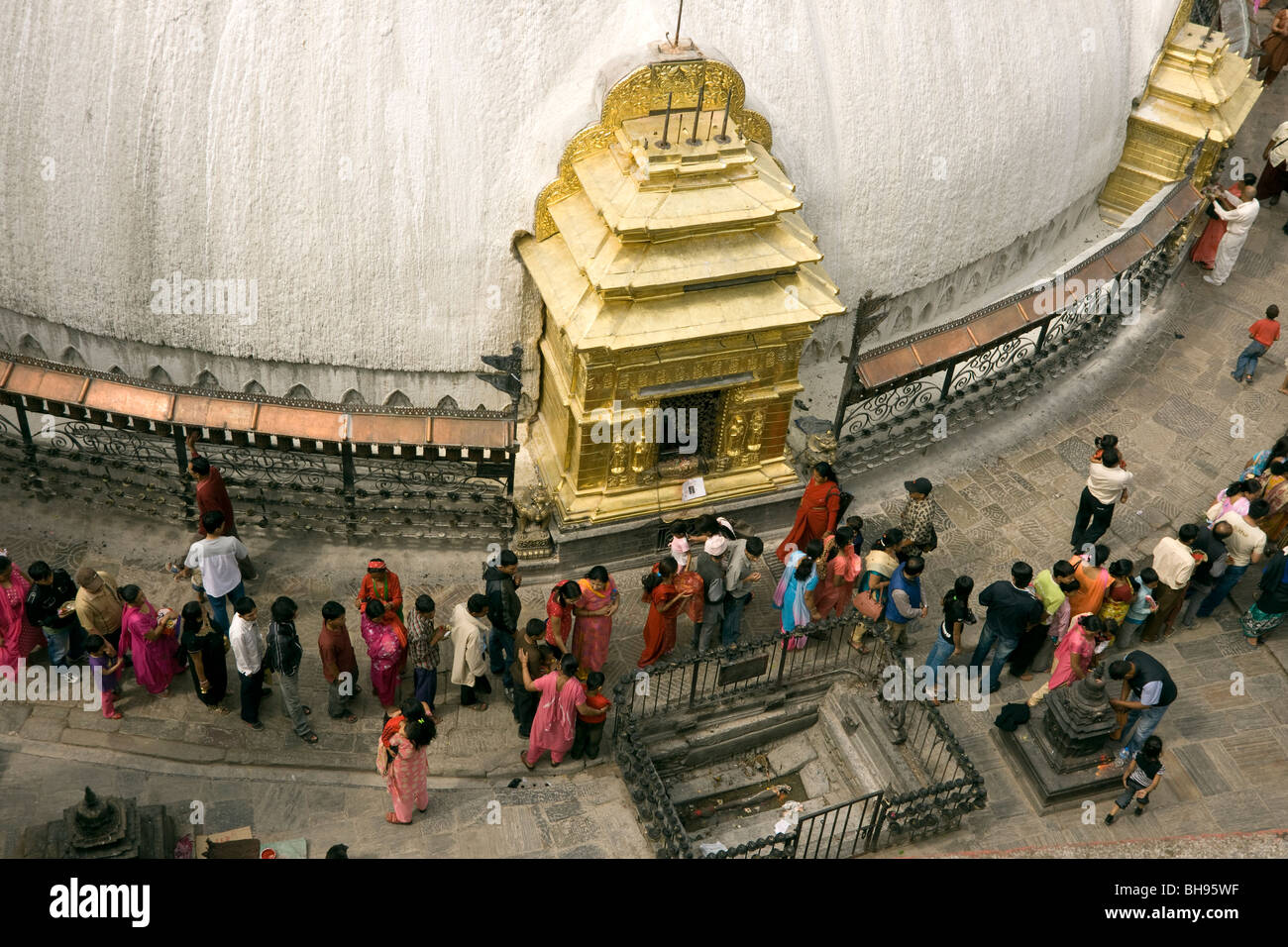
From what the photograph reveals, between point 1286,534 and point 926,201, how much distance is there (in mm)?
5510

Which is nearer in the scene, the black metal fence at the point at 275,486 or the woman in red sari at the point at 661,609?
the woman in red sari at the point at 661,609

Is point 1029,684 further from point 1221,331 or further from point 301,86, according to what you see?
point 301,86

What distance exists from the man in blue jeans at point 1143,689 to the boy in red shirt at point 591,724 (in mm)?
4413

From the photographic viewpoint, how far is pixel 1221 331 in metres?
19.2

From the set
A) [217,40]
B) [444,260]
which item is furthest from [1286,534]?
[217,40]

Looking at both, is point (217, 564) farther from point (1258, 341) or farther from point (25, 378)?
point (1258, 341)

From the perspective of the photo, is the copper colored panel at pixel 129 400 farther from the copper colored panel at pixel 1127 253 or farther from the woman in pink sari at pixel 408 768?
the copper colored panel at pixel 1127 253

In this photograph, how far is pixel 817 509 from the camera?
13.9 m

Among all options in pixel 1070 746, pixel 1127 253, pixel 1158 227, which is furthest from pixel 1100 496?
pixel 1158 227

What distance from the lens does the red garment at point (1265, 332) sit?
1773cm

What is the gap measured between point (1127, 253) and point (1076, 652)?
730 centimetres

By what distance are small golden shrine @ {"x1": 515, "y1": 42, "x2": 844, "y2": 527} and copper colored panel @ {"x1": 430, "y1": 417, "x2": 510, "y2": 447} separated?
2.55 feet

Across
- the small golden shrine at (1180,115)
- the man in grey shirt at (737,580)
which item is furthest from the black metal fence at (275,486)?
the small golden shrine at (1180,115)

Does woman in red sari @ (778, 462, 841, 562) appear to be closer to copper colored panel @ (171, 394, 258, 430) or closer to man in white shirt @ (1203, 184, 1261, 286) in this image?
copper colored panel @ (171, 394, 258, 430)
